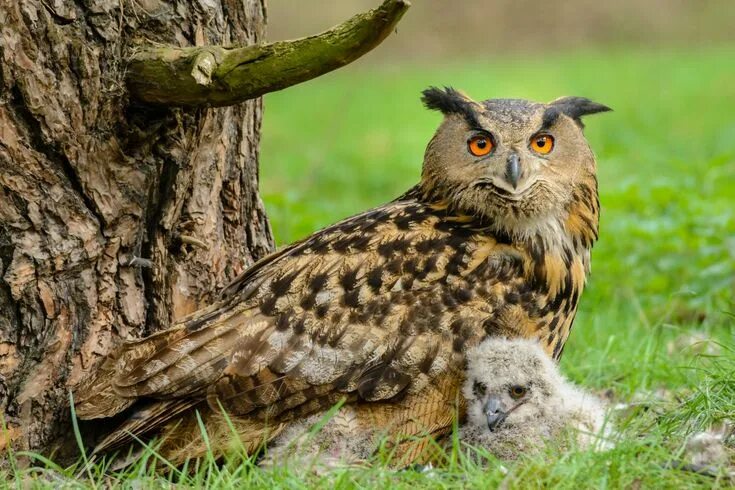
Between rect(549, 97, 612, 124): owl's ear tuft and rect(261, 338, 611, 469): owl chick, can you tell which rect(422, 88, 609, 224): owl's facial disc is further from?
rect(261, 338, 611, 469): owl chick

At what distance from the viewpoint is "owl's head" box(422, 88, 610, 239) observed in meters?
4.19

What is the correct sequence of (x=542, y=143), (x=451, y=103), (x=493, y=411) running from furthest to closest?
(x=451, y=103) → (x=542, y=143) → (x=493, y=411)

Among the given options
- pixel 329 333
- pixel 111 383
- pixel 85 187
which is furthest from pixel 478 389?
pixel 85 187

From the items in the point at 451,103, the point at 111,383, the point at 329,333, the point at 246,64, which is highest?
the point at 246,64

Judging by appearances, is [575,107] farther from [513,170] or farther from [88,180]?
[88,180]

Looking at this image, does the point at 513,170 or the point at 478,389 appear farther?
the point at 513,170

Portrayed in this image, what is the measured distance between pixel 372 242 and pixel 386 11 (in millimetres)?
1110

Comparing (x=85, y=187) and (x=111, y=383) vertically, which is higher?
(x=85, y=187)

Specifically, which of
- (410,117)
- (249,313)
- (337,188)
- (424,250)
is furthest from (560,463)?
(410,117)

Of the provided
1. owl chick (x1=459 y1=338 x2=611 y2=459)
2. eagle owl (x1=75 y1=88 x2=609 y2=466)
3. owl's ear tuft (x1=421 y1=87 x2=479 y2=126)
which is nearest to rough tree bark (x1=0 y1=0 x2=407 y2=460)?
eagle owl (x1=75 y1=88 x2=609 y2=466)

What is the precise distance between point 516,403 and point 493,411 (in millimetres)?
144

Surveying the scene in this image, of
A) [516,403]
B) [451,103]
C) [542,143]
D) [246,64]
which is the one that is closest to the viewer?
[246,64]

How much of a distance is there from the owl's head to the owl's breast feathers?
0.11 m

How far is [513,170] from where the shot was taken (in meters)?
4.11
